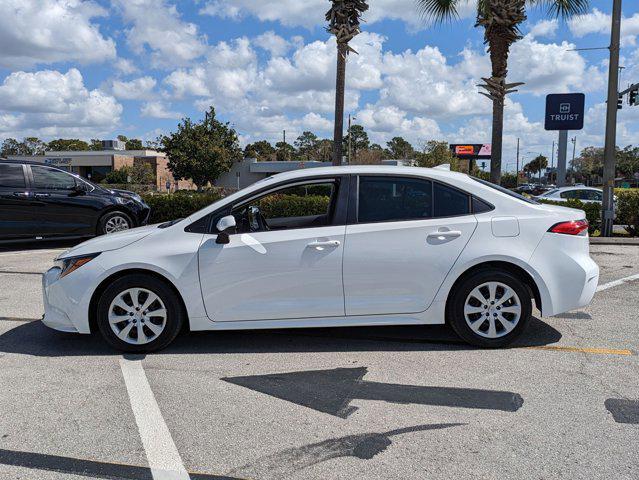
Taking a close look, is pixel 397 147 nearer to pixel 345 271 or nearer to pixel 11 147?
pixel 11 147

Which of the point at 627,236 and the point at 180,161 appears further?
the point at 180,161

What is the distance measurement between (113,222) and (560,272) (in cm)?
917

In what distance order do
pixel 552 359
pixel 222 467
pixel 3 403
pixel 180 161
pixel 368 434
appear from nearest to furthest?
pixel 222 467
pixel 368 434
pixel 3 403
pixel 552 359
pixel 180 161

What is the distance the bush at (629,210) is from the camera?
1329 centimetres

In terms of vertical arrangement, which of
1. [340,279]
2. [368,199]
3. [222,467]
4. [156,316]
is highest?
[368,199]

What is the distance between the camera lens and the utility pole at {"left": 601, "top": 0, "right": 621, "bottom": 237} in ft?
43.1

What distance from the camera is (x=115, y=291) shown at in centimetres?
477

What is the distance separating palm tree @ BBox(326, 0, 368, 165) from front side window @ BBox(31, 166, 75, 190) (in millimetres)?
6817

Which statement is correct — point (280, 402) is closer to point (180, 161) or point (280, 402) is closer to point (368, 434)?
point (368, 434)

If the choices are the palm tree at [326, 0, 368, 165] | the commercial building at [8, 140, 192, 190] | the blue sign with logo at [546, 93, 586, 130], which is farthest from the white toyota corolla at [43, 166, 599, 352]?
the commercial building at [8, 140, 192, 190]

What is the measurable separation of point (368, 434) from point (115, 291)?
8.34 ft

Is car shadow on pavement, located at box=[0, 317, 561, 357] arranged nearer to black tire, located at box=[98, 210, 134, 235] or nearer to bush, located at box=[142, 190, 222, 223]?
black tire, located at box=[98, 210, 134, 235]

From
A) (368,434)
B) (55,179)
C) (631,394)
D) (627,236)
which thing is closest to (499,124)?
(627,236)

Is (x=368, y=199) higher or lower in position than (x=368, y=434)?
higher
